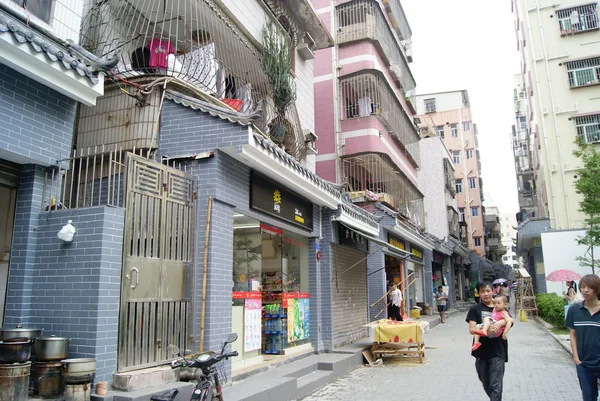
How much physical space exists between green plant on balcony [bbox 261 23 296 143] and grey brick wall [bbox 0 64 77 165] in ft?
16.9

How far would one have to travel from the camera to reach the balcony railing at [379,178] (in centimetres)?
1797

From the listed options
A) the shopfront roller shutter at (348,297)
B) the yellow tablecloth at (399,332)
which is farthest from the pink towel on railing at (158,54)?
the yellow tablecloth at (399,332)

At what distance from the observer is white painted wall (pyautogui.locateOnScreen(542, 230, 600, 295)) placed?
22312 mm

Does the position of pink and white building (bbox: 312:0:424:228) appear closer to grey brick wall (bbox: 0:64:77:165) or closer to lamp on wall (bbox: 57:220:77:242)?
grey brick wall (bbox: 0:64:77:165)

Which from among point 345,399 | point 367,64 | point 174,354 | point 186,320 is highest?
point 367,64

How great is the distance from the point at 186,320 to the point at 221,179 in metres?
2.08

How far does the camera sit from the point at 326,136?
18422 mm

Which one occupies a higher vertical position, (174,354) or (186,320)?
(186,320)

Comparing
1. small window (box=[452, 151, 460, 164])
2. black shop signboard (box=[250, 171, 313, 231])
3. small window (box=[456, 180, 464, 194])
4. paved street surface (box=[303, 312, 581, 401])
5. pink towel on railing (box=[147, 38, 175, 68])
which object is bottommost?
paved street surface (box=[303, 312, 581, 401])

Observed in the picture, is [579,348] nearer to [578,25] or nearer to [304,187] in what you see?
[304,187]

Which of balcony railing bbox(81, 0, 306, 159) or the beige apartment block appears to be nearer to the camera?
balcony railing bbox(81, 0, 306, 159)

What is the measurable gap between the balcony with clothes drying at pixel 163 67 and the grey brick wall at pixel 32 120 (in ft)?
3.36

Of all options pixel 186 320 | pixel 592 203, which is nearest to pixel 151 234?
pixel 186 320

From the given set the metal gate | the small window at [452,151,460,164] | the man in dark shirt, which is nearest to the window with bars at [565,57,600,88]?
the man in dark shirt
